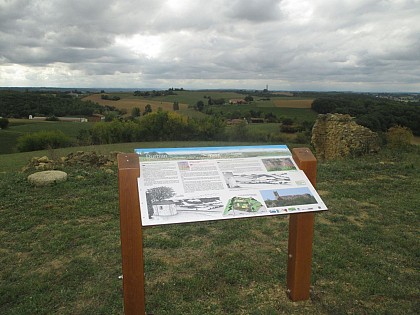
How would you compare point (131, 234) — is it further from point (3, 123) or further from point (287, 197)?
point (3, 123)

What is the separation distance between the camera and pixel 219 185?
334cm

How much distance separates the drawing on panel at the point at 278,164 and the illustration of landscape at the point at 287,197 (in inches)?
12.5

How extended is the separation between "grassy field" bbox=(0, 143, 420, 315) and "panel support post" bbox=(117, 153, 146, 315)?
61cm

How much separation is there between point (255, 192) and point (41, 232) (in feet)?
14.6

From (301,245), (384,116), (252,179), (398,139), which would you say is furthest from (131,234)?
(384,116)

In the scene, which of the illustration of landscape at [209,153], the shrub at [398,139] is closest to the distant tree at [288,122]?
the shrub at [398,139]

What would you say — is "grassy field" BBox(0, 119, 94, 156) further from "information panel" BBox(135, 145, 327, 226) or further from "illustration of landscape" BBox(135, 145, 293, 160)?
"information panel" BBox(135, 145, 327, 226)

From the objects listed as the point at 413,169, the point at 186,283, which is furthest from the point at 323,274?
the point at 413,169

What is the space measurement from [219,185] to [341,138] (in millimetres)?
13286

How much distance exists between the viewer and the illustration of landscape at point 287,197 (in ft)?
10.8

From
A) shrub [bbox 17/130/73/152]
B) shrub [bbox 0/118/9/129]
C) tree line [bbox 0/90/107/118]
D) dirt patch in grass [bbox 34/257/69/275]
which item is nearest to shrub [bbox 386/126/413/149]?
dirt patch in grass [bbox 34/257/69/275]

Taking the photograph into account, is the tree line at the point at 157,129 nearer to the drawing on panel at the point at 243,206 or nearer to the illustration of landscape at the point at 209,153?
the illustration of landscape at the point at 209,153

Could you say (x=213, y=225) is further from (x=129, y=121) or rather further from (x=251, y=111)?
(x=251, y=111)

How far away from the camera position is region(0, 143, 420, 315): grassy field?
375cm
